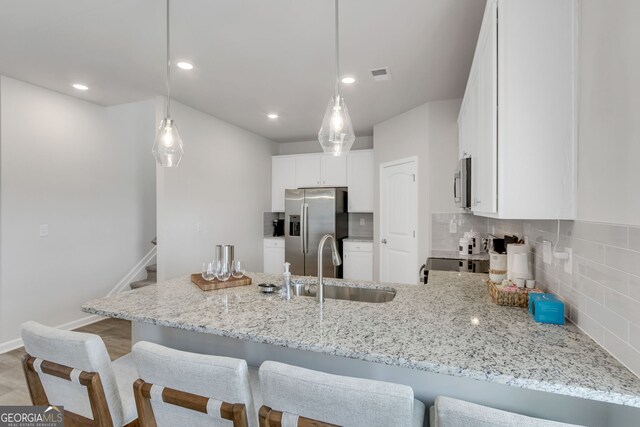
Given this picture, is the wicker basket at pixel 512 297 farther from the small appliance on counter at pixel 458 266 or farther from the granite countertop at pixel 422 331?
the small appliance on counter at pixel 458 266

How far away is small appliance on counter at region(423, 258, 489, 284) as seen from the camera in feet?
8.70

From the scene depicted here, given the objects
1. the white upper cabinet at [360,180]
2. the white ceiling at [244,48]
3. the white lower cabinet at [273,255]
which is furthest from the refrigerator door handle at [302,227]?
the white ceiling at [244,48]

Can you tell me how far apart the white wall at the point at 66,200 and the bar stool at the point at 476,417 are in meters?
3.89

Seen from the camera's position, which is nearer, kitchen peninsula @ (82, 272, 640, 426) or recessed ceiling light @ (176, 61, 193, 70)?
kitchen peninsula @ (82, 272, 640, 426)

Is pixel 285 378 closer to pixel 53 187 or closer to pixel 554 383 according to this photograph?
pixel 554 383

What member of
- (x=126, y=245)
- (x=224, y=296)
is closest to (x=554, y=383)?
(x=224, y=296)

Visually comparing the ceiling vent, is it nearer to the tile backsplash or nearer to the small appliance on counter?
the small appliance on counter

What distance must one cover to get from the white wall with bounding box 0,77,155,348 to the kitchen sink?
115 inches

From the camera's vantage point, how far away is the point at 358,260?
16.0 ft

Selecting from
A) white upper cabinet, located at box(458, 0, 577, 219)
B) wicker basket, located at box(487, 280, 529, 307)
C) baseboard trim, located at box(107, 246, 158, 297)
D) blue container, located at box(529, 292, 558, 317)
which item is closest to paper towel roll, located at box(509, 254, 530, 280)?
wicker basket, located at box(487, 280, 529, 307)

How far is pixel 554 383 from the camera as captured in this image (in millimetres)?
887

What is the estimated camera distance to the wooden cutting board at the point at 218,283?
1896mm

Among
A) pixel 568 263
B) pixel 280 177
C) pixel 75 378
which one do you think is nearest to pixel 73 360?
pixel 75 378

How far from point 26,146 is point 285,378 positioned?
12.3 feet
